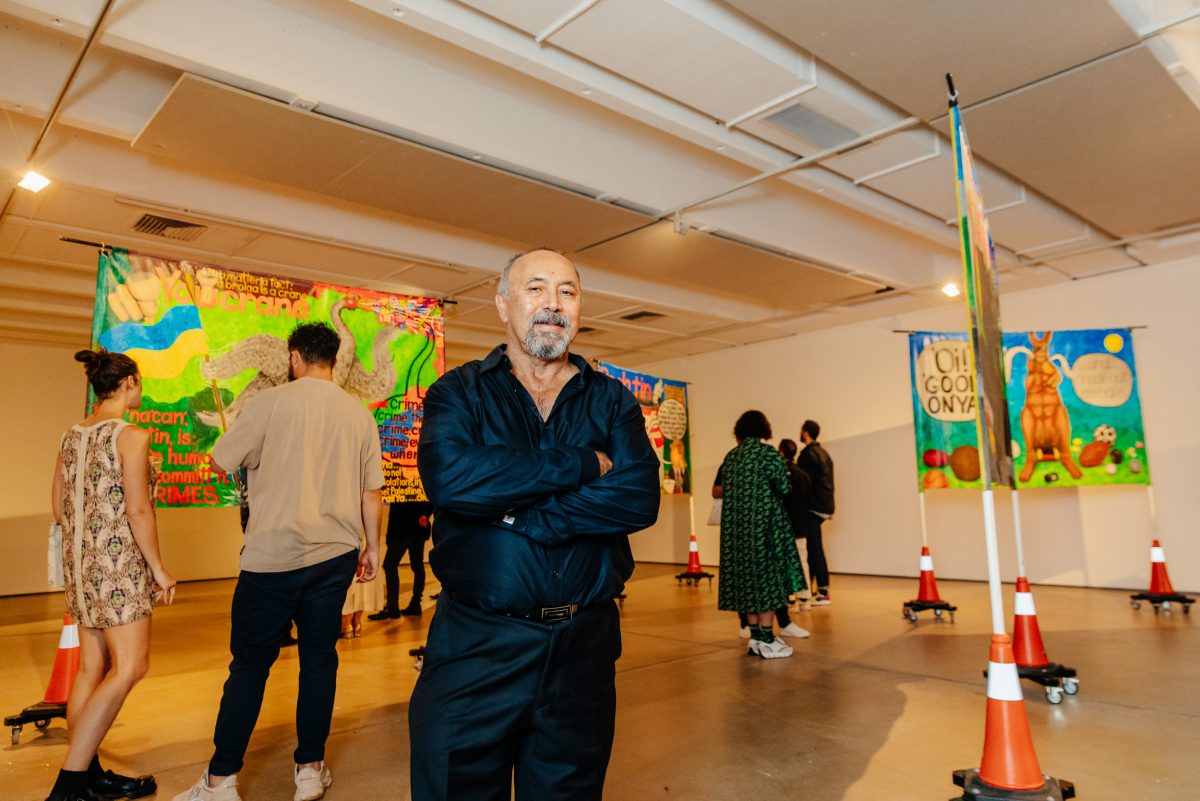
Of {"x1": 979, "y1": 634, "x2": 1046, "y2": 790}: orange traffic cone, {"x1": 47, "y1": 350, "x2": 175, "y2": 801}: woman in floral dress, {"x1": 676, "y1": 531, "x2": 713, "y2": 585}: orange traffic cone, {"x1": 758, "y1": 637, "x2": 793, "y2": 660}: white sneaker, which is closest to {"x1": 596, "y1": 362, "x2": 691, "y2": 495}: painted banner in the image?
{"x1": 676, "y1": 531, "x2": 713, "y2": 585}: orange traffic cone

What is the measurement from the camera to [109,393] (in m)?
2.72

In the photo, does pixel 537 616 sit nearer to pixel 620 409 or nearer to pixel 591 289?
pixel 620 409

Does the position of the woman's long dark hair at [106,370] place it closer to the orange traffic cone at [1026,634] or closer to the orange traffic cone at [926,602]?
the orange traffic cone at [1026,634]

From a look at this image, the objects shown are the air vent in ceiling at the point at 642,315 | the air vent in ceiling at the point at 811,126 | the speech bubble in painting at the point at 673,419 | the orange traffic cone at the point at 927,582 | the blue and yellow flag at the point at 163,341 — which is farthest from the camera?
the air vent in ceiling at the point at 642,315

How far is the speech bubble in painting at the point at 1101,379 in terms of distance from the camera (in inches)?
256

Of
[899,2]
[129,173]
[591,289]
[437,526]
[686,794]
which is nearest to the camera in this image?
[437,526]

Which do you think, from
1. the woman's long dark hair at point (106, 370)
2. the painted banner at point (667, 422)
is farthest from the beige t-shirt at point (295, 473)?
the painted banner at point (667, 422)

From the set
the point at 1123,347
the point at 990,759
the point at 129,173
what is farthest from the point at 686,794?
the point at 1123,347

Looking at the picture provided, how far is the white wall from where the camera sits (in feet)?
22.2

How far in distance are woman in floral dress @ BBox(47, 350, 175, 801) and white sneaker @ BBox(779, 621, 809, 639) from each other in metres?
3.90

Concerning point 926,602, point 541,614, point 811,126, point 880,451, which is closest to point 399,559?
point 926,602

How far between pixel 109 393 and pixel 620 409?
2.19 metres

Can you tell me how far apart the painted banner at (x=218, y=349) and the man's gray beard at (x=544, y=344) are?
247 cm

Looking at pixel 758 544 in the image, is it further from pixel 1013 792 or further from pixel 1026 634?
pixel 1013 792
